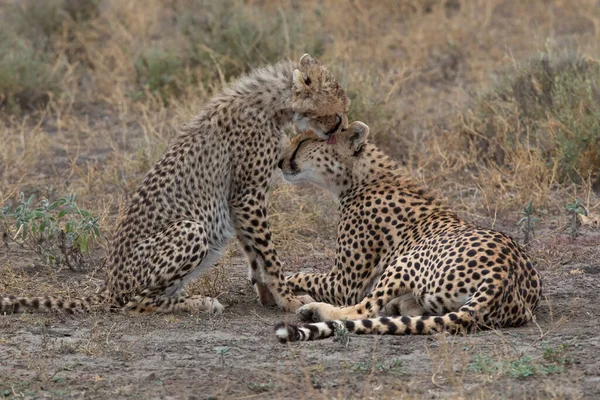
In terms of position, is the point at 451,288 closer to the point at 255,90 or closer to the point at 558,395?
the point at 558,395

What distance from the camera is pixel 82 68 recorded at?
11328 mm

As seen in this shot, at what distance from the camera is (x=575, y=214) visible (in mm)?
7035

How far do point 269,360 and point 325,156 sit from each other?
1641mm

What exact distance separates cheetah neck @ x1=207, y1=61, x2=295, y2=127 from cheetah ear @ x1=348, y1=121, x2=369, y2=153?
0.36m

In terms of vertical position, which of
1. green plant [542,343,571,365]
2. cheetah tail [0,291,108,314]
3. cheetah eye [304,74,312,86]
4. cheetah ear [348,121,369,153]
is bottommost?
green plant [542,343,571,365]

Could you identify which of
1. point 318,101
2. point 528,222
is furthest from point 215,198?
point 528,222

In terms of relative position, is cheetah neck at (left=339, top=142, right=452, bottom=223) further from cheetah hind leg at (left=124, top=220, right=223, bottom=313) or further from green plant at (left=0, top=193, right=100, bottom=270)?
green plant at (left=0, top=193, right=100, bottom=270)

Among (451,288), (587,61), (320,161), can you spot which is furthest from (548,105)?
(451,288)

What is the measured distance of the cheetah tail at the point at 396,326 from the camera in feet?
15.9

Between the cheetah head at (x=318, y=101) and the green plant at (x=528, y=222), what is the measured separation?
1.34m

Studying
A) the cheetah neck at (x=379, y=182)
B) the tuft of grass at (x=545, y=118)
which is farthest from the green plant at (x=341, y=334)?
the tuft of grass at (x=545, y=118)

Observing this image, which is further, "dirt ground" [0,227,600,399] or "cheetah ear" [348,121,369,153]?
"cheetah ear" [348,121,369,153]

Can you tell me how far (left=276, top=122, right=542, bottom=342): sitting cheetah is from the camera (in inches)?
195

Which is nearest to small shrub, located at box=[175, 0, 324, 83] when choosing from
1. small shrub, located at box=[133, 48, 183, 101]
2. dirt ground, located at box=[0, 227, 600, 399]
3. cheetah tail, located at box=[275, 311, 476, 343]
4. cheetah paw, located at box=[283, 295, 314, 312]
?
small shrub, located at box=[133, 48, 183, 101]
